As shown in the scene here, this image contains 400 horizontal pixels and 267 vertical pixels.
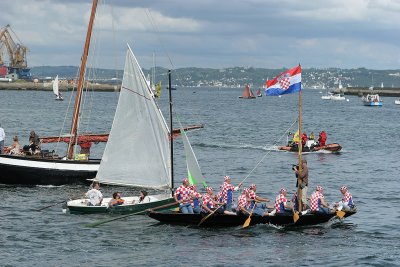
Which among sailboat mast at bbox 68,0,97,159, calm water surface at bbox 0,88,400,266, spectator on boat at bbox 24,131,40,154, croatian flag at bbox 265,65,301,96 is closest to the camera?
calm water surface at bbox 0,88,400,266

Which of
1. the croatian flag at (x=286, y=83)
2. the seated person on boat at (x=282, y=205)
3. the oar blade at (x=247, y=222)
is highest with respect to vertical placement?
the croatian flag at (x=286, y=83)

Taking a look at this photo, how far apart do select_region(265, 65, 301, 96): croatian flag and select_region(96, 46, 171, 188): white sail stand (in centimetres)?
723

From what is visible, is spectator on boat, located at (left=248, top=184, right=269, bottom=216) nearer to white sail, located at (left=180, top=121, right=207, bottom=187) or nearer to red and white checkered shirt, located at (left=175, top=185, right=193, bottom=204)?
red and white checkered shirt, located at (left=175, top=185, right=193, bottom=204)

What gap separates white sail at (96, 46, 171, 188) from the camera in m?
47.2

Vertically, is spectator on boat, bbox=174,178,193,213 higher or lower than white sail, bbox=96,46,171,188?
lower

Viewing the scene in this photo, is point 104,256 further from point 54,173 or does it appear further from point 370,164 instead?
Result: point 370,164

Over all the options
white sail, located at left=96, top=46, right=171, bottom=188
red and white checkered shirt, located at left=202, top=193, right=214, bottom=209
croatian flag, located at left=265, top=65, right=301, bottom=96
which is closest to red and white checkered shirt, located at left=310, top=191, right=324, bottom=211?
red and white checkered shirt, located at left=202, top=193, right=214, bottom=209

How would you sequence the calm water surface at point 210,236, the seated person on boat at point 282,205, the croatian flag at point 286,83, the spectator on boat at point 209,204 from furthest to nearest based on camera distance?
1. the croatian flag at point 286,83
2. the seated person on boat at point 282,205
3. the spectator on boat at point 209,204
4. the calm water surface at point 210,236

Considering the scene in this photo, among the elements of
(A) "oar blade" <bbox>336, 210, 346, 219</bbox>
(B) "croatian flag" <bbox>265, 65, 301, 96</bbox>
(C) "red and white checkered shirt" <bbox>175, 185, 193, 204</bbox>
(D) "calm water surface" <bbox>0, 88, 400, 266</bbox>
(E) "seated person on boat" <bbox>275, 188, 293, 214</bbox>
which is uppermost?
(B) "croatian flag" <bbox>265, 65, 301, 96</bbox>

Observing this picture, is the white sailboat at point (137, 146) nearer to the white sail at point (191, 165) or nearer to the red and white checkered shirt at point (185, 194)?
the white sail at point (191, 165)

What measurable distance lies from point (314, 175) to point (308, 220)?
26814 mm

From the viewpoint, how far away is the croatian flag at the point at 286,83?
4334 cm

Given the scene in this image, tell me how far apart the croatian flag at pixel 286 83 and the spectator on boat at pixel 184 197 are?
6.83 metres

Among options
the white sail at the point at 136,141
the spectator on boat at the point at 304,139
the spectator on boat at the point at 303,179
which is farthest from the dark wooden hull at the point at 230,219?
the spectator on boat at the point at 304,139
